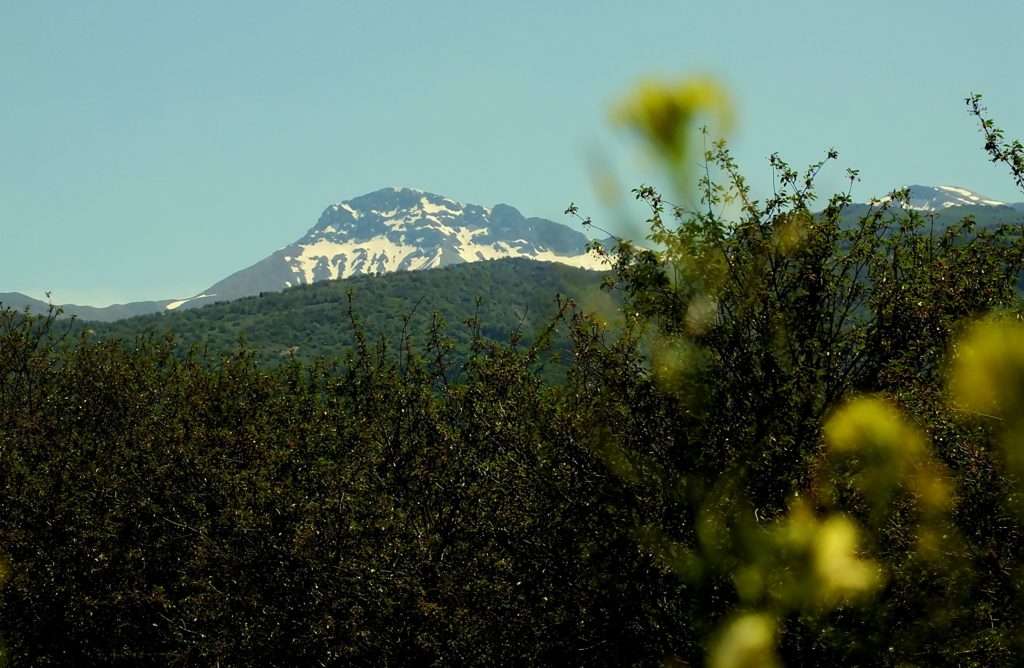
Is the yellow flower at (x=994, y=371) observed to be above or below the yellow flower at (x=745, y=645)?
above

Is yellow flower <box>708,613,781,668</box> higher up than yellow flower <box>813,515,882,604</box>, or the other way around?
yellow flower <box>813,515,882,604</box>

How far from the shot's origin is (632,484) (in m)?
10.7

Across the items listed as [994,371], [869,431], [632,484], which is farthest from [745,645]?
[632,484]

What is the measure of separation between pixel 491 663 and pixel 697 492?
6807mm

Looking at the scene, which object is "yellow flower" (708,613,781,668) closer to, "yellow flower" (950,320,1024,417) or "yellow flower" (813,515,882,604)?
"yellow flower" (813,515,882,604)

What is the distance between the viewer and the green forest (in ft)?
11.1

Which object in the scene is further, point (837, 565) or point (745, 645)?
point (837, 565)

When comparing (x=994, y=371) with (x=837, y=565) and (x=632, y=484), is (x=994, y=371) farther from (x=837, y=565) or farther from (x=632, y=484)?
(x=632, y=484)

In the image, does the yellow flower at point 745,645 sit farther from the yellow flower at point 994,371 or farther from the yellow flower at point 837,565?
the yellow flower at point 994,371

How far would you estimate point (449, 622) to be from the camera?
14969 mm

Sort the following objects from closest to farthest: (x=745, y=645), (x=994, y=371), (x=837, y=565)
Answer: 1. (x=994, y=371)
2. (x=745, y=645)
3. (x=837, y=565)

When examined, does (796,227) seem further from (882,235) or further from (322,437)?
(322,437)

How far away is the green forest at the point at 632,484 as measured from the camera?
339cm

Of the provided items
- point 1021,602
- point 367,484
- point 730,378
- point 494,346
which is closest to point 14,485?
point 367,484
